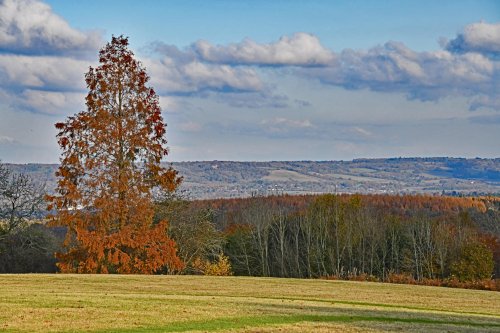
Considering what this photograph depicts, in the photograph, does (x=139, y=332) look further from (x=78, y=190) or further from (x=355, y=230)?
(x=355, y=230)

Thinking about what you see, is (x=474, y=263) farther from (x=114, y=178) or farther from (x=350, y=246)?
(x=114, y=178)

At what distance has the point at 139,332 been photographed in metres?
19.5

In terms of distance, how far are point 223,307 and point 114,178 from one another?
21.1m

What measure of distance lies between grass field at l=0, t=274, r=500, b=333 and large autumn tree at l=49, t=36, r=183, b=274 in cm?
648

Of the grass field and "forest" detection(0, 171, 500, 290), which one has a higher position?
the grass field

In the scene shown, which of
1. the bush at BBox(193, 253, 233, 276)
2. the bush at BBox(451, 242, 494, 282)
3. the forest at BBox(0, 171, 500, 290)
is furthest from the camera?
the forest at BBox(0, 171, 500, 290)

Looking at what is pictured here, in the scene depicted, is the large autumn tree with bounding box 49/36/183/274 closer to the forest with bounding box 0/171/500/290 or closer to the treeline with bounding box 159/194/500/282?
the forest with bounding box 0/171/500/290

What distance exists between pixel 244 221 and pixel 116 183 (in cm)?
6867

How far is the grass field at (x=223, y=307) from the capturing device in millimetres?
20969

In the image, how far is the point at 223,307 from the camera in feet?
81.4

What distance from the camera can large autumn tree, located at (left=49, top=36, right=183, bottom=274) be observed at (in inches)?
1724

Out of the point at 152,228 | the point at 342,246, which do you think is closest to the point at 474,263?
the point at 342,246

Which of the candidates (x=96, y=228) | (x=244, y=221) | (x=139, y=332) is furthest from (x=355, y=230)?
(x=139, y=332)

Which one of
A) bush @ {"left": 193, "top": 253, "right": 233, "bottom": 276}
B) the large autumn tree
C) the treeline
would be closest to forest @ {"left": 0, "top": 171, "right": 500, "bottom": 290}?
the treeline
